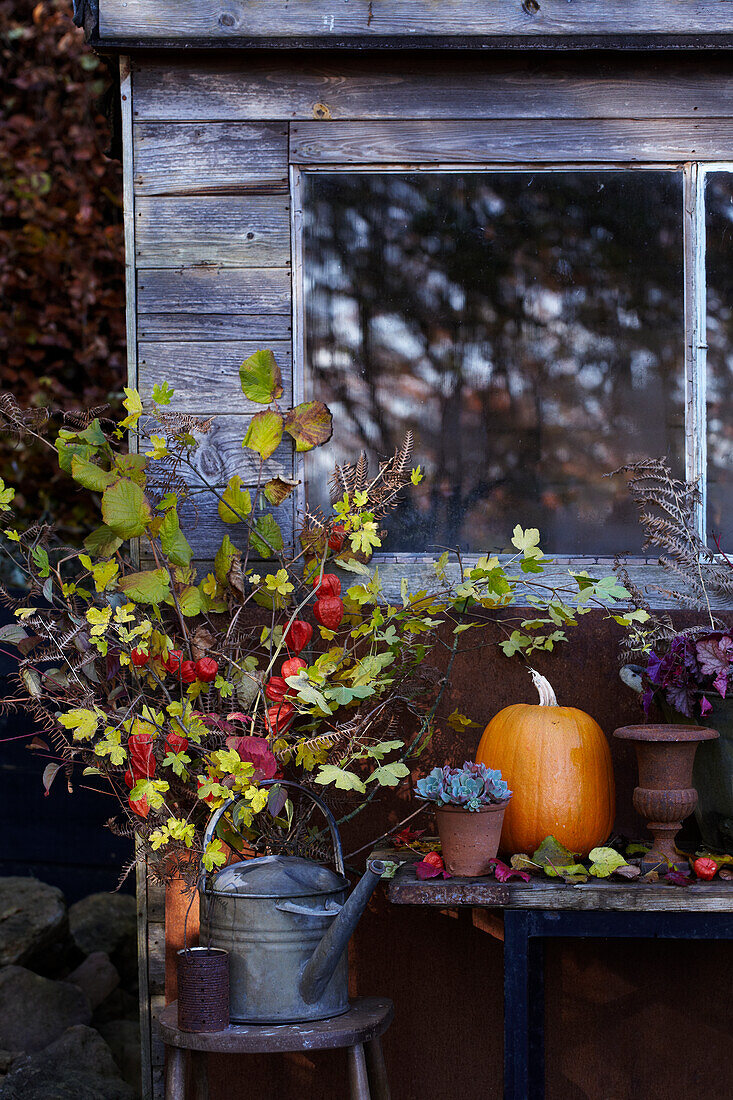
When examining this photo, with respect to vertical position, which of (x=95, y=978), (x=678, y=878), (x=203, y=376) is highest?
(x=203, y=376)

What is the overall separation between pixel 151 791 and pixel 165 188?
1479mm

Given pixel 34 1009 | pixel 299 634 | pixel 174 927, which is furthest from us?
pixel 34 1009

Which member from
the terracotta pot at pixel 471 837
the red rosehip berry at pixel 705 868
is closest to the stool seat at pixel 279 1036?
the terracotta pot at pixel 471 837

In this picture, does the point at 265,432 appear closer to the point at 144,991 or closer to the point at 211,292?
the point at 211,292

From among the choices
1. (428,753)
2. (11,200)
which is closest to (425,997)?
(428,753)

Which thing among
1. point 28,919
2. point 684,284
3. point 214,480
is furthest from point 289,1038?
point 684,284

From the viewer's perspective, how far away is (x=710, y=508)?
256 centimetres

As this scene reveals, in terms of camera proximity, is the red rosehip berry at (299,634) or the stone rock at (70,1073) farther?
the stone rock at (70,1073)

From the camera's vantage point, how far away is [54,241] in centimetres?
480

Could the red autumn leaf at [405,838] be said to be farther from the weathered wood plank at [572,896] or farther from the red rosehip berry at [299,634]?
the red rosehip berry at [299,634]

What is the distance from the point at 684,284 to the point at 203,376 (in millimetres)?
1230

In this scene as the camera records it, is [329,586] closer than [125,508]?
No

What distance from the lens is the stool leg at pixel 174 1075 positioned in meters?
1.92

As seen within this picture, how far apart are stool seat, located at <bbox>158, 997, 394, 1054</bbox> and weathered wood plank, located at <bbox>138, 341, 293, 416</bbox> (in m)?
1.37
